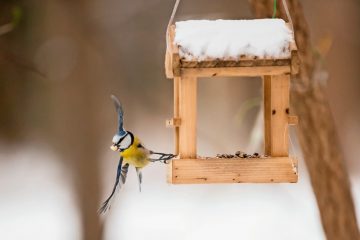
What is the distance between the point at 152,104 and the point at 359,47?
111 centimetres

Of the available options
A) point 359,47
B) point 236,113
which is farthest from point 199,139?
point 359,47

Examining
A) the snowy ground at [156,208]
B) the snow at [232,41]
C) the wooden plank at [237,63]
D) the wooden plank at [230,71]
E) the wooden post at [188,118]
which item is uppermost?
the snow at [232,41]

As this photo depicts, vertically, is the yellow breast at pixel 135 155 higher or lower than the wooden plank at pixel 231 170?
higher

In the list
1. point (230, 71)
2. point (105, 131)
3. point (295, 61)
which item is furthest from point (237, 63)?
point (105, 131)

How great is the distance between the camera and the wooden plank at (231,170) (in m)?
1.41

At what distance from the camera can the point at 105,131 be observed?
3.01m

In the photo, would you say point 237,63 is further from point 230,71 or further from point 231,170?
point 231,170

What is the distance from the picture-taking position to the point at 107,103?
3.02 meters

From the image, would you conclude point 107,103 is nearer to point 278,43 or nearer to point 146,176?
point 146,176

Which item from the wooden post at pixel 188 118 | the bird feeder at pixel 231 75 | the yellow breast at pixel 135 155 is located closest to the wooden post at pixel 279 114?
the bird feeder at pixel 231 75

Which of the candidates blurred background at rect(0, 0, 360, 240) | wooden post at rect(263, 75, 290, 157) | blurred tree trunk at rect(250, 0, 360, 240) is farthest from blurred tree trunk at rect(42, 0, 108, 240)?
wooden post at rect(263, 75, 290, 157)

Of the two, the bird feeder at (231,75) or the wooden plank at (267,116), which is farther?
the wooden plank at (267,116)

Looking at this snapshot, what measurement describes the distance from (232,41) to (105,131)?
1.68 metres

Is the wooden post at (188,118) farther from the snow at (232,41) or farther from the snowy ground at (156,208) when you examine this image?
the snowy ground at (156,208)
